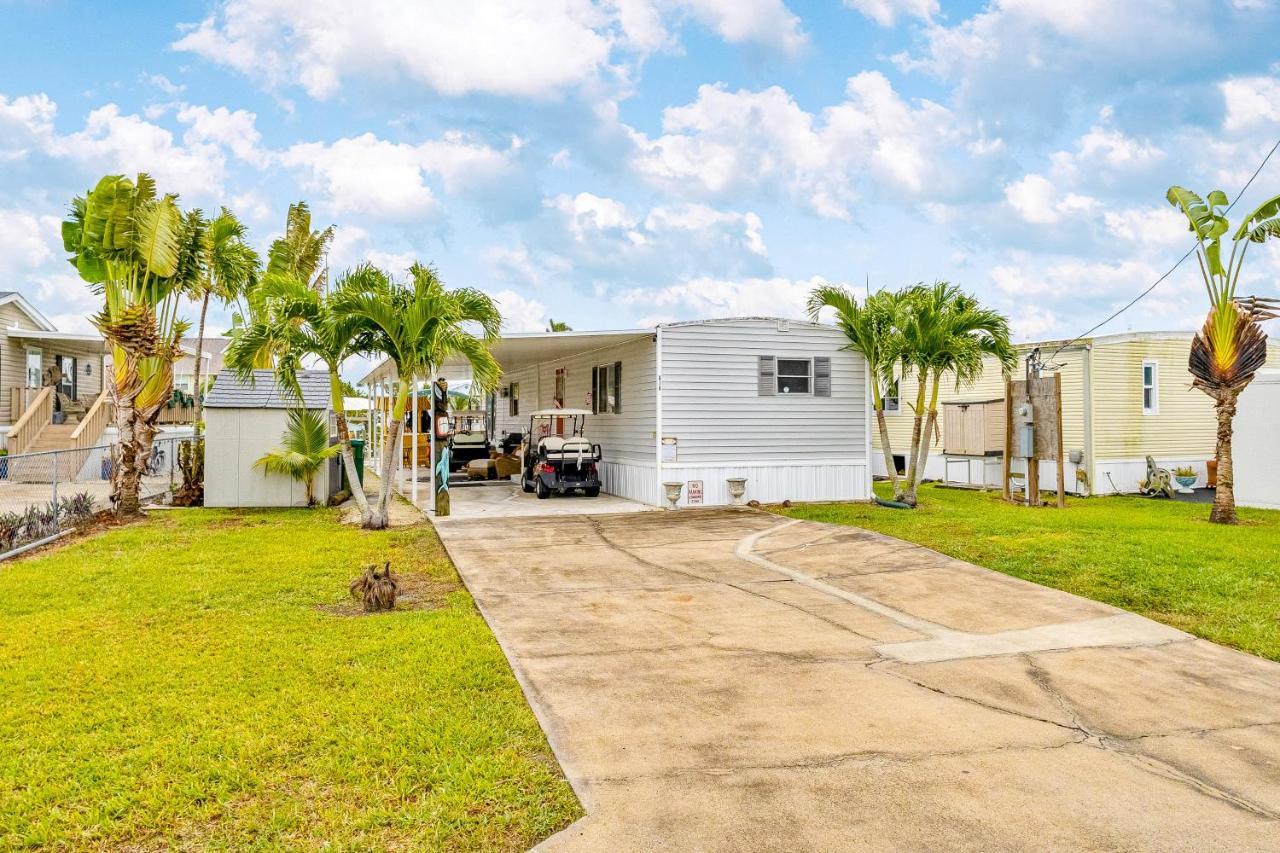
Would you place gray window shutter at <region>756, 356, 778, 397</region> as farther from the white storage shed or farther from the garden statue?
the garden statue

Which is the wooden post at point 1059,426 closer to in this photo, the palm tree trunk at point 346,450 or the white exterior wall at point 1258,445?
the white exterior wall at point 1258,445

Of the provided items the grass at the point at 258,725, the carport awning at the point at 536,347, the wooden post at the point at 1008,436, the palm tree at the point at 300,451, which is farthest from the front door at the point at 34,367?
the wooden post at the point at 1008,436

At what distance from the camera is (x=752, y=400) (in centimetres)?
1505

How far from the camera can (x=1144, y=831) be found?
132 inches

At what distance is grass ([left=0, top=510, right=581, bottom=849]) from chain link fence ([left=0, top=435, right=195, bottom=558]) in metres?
2.95

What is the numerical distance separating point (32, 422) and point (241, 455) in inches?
428

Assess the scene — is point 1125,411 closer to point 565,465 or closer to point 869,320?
point 869,320

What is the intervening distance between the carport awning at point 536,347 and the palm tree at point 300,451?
1837 mm

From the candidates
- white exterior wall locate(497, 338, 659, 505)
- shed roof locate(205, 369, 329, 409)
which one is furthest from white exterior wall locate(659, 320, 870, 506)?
shed roof locate(205, 369, 329, 409)

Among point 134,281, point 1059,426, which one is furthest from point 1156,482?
point 134,281

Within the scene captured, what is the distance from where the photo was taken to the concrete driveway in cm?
343

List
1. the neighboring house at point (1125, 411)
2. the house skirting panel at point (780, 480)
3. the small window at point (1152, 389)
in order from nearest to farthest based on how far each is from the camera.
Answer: the house skirting panel at point (780, 480) < the neighboring house at point (1125, 411) < the small window at point (1152, 389)

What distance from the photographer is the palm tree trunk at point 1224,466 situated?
12.8m

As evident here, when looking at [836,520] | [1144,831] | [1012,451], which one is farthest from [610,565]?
[1012,451]
